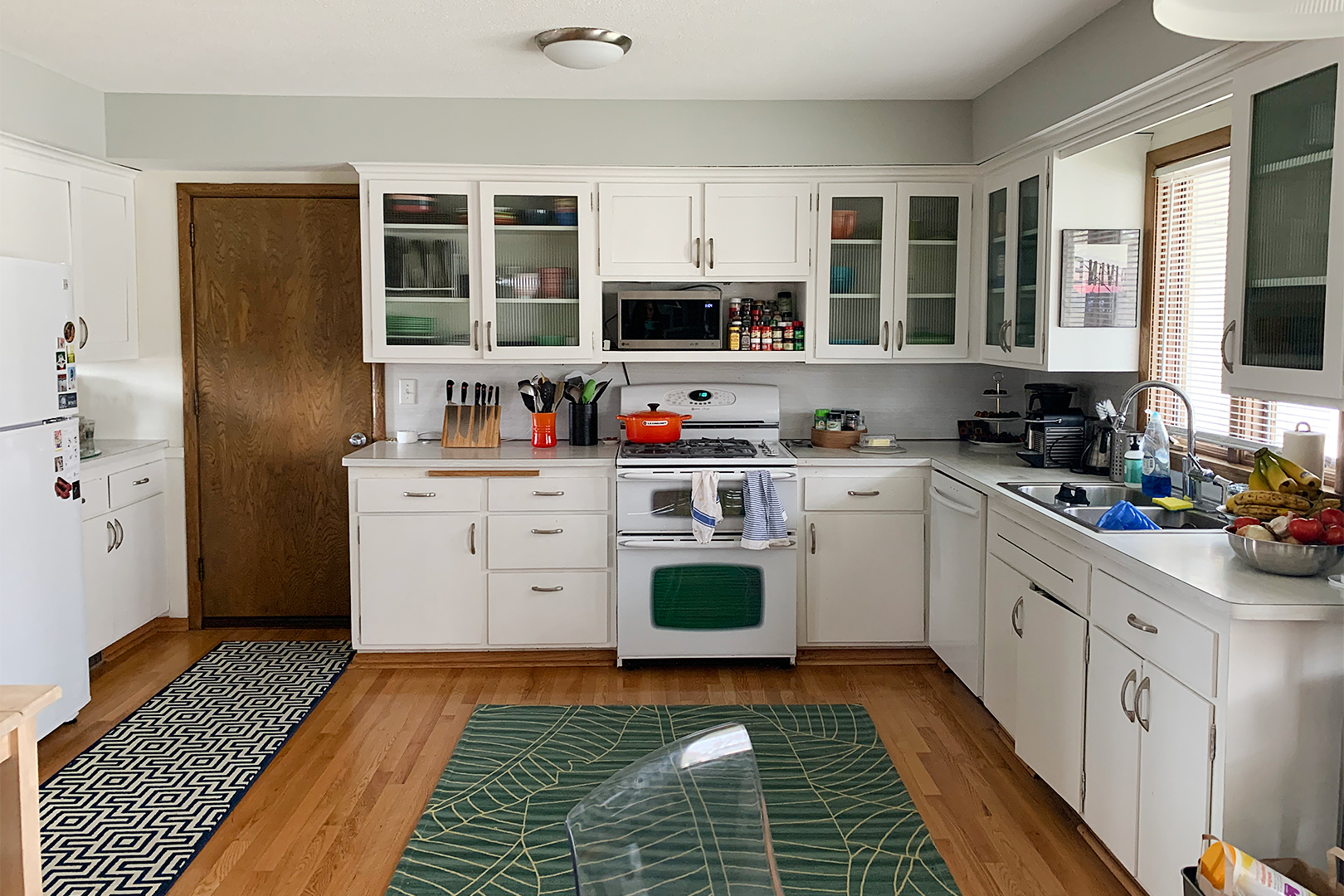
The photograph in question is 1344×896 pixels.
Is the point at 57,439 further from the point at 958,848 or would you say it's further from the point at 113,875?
the point at 958,848

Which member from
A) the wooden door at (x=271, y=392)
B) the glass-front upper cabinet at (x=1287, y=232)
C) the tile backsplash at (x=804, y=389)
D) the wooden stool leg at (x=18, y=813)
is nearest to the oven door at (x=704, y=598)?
the tile backsplash at (x=804, y=389)

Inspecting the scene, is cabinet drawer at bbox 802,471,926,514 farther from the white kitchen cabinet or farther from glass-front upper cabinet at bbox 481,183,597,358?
the white kitchen cabinet

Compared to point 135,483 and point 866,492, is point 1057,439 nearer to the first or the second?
point 866,492

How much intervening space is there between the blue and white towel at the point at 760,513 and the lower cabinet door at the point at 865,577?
19 centimetres

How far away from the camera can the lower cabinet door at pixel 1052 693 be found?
9.38 ft

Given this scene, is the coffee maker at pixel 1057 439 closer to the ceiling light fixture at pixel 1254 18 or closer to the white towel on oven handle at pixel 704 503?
the white towel on oven handle at pixel 704 503

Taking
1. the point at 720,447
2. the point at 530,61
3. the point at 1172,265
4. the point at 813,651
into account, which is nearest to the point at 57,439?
the point at 530,61

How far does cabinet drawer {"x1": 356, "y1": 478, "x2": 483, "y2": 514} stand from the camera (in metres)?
4.32

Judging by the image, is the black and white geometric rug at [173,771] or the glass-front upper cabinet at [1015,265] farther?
the glass-front upper cabinet at [1015,265]

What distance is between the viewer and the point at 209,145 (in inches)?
170

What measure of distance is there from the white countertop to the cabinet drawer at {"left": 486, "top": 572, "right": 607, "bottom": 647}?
1.54 feet

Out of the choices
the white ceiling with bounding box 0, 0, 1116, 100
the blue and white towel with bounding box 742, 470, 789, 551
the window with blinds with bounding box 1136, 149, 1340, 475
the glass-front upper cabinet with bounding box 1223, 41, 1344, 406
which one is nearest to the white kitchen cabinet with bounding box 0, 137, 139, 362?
the white ceiling with bounding box 0, 0, 1116, 100

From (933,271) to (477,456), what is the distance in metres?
2.10

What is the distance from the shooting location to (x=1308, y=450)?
2.68 m
